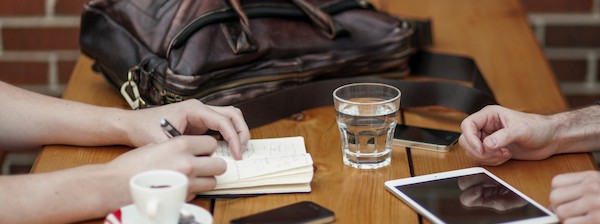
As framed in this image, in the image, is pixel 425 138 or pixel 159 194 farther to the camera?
pixel 425 138

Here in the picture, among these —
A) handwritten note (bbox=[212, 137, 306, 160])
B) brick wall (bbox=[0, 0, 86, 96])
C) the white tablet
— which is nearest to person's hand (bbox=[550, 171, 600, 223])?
the white tablet

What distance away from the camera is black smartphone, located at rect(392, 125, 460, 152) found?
1.46m

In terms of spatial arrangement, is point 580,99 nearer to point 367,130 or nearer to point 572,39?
point 572,39

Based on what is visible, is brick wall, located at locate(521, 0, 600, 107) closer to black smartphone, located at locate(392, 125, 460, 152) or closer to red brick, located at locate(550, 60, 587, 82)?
red brick, located at locate(550, 60, 587, 82)

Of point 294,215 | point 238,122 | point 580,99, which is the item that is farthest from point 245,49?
point 580,99

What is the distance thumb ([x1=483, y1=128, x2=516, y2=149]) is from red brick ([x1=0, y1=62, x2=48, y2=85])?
1.61m

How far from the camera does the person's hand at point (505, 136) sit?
1356 mm

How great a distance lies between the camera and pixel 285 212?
3.90 ft

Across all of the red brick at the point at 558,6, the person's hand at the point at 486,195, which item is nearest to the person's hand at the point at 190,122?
the person's hand at the point at 486,195

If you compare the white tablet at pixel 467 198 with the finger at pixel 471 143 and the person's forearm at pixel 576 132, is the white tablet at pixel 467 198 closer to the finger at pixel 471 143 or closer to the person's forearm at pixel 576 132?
→ the finger at pixel 471 143

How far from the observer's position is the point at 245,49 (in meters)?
1.58

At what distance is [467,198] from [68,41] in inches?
63.2

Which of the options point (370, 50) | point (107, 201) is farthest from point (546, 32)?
point (107, 201)

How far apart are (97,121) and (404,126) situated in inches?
20.2
